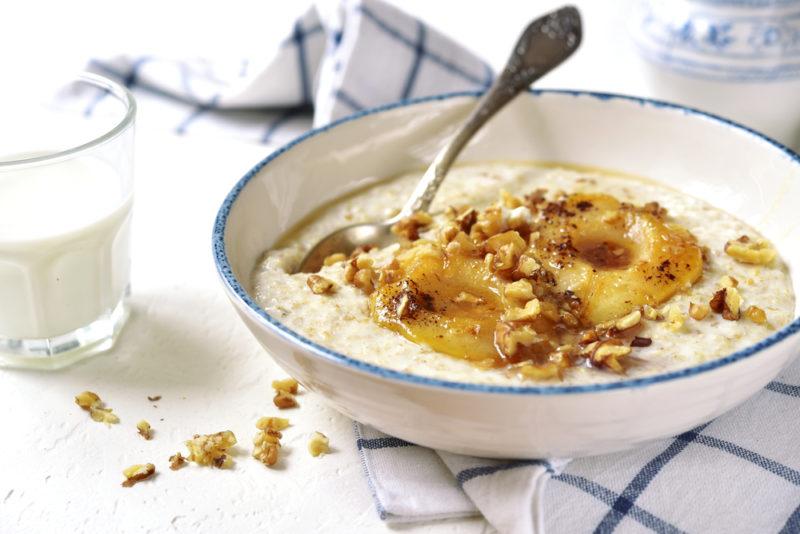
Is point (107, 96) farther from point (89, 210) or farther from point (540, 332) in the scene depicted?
point (540, 332)

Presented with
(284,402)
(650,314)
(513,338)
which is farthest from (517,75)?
(284,402)

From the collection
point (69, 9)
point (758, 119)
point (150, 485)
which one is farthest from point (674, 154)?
point (69, 9)

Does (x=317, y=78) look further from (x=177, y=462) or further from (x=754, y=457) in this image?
(x=754, y=457)

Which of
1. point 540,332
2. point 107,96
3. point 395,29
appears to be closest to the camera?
point 540,332

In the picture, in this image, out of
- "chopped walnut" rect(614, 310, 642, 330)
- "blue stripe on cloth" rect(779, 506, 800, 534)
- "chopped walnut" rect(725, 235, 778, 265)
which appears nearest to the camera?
"blue stripe on cloth" rect(779, 506, 800, 534)

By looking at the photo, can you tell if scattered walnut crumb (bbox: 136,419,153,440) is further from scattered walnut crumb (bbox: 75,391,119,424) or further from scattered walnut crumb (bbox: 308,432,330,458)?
scattered walnut crumb (bbox: 308,432,330,458)

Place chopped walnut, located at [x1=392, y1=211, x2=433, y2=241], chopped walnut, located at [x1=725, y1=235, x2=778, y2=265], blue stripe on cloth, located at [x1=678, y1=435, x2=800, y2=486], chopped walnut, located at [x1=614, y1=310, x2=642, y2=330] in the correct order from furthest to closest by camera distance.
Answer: chopped walnut, located at [x1=392, y1=211, x2=433, y2=241]
chopped walnut, located at [x1=725, y1=235, x2=778, y2=265]
chopped walnut, located at [x1=614, y1=310, x2=642, y2=330]
blue stripe on cloth, located at [x1=678, y1=435, x2=800, y2=486]

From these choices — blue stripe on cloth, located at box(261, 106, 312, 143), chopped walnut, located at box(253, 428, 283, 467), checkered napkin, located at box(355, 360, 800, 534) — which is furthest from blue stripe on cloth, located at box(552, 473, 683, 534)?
blue stripe on cloth, located at box(261, 106, 312, 143)
